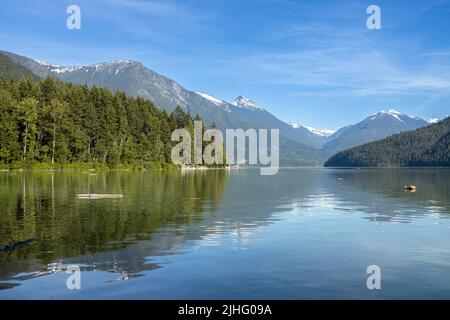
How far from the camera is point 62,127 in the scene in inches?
6250

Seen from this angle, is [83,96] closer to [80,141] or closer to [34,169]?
[80,141]

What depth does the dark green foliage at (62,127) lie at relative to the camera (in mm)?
146125

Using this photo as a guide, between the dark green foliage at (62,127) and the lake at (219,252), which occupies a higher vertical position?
the dark green foliage at (62,127)

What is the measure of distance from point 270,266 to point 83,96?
169045mm

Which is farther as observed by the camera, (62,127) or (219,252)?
(62,127)

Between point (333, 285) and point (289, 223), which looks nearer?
point (333, 285)

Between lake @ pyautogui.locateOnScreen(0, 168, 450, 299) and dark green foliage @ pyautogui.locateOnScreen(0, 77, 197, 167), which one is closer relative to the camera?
lake @ pyautogui.locateOnScreen(0, 168, 450, 299)

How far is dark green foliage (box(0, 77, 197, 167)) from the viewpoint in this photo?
146m

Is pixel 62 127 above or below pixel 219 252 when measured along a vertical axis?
above

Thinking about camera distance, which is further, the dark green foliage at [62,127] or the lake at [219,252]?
the dark green foliage at [62,127]

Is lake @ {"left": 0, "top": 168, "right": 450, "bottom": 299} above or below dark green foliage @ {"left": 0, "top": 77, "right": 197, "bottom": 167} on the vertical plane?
below

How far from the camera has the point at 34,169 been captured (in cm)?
14812
